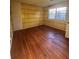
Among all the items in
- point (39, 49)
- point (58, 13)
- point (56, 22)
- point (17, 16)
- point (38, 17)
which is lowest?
point (39, 49)

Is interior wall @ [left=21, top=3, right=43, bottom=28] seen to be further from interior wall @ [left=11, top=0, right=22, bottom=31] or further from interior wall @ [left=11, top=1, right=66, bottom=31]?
interior wall @ [left=11, top=0, right=22, bottom=31]

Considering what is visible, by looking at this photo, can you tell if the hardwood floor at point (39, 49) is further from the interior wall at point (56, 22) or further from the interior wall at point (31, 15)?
the interior wall at point (31, 15)

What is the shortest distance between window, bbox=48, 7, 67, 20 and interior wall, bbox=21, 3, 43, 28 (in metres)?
1.16

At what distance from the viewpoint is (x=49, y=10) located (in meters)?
9.37

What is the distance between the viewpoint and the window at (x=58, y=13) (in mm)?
7047

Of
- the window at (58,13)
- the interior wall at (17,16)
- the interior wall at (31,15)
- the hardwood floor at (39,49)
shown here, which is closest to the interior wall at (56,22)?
the window at (58,13)

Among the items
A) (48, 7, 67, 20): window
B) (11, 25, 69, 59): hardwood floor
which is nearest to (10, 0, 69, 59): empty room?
(48, 7, 67, 20): window

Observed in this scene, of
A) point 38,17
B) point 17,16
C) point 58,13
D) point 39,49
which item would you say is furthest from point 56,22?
point 39,49

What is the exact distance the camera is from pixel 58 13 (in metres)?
7.83

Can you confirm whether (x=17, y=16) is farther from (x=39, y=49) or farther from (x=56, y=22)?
(x=39, y=49)

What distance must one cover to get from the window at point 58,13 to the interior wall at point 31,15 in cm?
116

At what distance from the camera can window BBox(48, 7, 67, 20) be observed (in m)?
7.05

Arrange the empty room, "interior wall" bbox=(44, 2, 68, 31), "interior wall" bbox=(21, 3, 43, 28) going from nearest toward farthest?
the empty room → "interior wall" bbox=(44, 2, 68, 31) → "interior wall" bbox=(21, 3, 43, 28)

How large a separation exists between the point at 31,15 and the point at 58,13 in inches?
99.4
